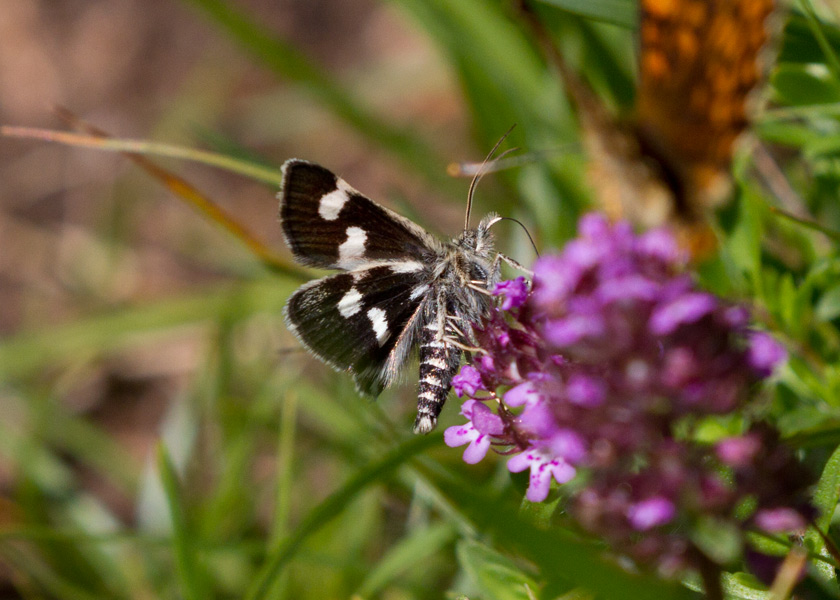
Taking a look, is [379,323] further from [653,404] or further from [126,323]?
[126,323]

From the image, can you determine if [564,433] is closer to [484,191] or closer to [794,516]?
[794,516]

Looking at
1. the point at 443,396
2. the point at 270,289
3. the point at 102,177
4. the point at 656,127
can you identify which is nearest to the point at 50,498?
the point at 270,289

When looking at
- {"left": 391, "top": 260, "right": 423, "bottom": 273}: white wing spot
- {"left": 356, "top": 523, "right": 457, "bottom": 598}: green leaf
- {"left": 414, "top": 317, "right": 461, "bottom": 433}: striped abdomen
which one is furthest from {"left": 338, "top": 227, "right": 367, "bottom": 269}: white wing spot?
{"left": 356, "top": 523, "right": 457, "bottom": 598}: green leaf

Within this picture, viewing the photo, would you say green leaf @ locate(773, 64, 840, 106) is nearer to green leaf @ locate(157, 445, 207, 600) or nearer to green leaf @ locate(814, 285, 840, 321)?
green leaf @ locate(814, 285, 840, 321)

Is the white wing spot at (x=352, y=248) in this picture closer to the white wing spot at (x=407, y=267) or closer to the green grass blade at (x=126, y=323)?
the white wing spot at (x=407, y=267)

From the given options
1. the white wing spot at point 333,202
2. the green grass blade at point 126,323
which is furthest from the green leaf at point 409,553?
the green grass blade at point 126,323

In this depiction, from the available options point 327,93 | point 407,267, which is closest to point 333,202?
point 407,267

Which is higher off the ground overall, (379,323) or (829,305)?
(829,305)
